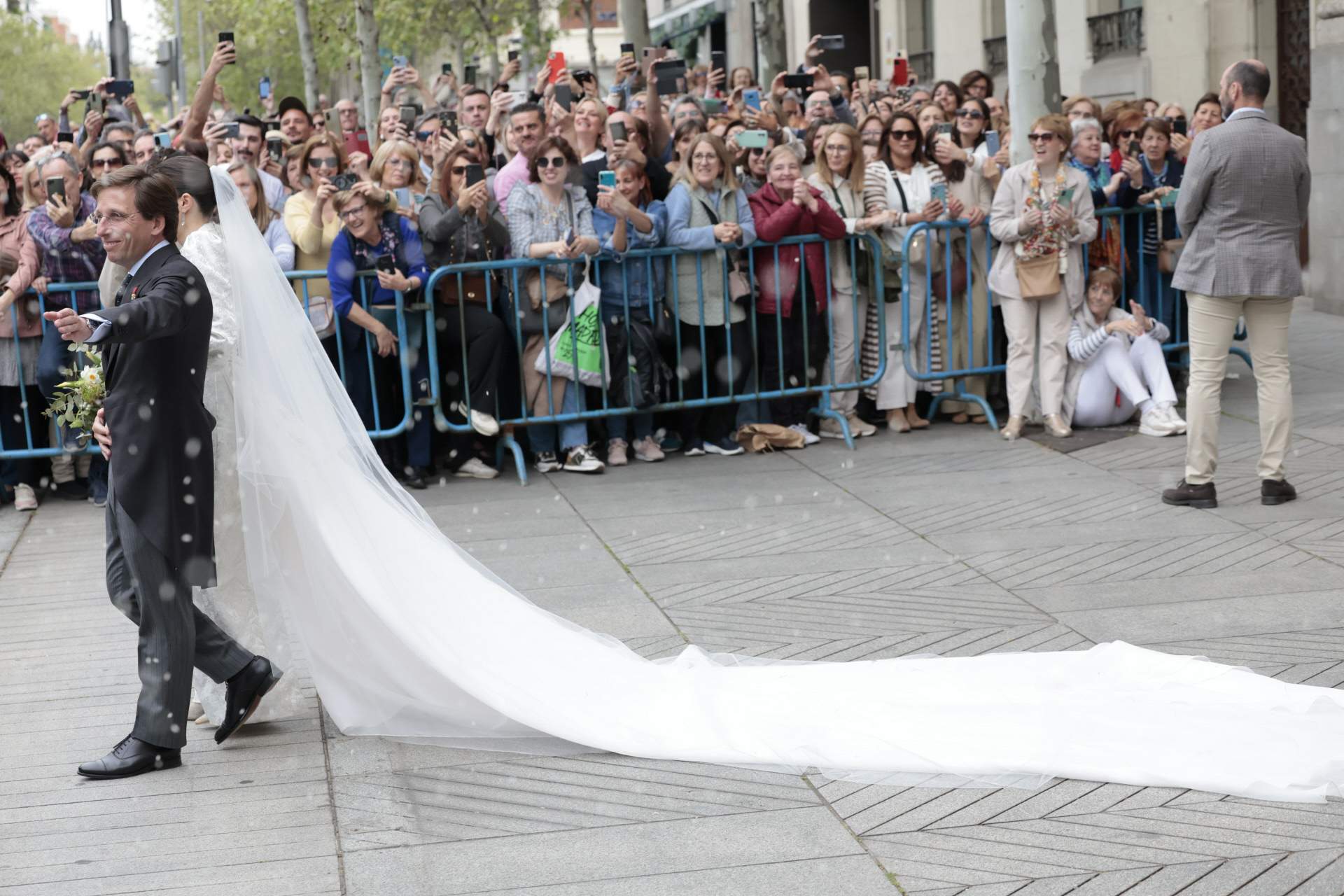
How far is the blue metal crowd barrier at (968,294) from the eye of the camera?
10625 millimetres

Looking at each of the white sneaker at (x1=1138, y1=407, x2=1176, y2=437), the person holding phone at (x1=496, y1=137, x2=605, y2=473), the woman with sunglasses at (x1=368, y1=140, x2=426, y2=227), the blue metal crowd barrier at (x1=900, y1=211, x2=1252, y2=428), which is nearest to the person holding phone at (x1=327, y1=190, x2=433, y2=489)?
the woman with sunglasses at (x1=368, y1=140, x2=426, y2=227)

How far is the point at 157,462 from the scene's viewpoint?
17.3 feet

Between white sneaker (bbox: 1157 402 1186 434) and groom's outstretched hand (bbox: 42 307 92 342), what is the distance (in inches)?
282

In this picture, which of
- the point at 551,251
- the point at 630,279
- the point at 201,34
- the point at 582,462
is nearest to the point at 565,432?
the point at 582,462

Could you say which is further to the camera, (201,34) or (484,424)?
(201,34)

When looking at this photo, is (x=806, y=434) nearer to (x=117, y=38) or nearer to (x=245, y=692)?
(x=245, y=692)

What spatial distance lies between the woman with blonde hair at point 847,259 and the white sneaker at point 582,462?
1.61 meters

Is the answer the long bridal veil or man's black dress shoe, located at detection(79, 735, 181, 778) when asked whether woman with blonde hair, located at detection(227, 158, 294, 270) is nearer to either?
the long bridal veil

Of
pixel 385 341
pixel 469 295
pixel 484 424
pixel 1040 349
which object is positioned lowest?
pixel 484 424

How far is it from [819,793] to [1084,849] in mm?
819

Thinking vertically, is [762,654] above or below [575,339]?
below

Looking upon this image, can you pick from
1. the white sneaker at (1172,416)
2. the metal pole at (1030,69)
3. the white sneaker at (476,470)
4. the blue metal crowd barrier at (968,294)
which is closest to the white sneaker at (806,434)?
the blue metal crowd barrier at (968,294)

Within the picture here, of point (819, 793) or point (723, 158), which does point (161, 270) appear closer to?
point (819, 793)

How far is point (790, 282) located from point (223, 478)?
540cm
